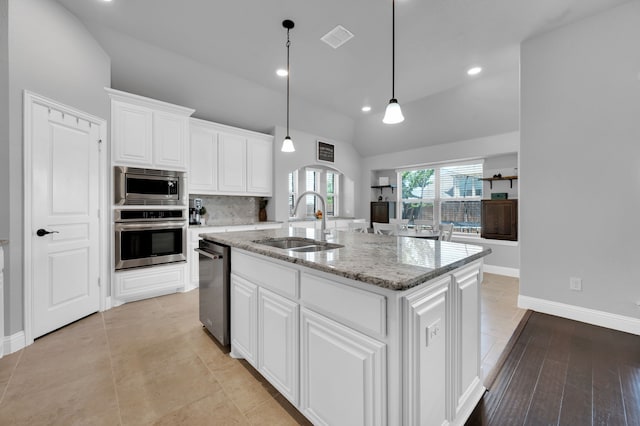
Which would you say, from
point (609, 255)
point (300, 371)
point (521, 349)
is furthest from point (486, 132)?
point (300, 371)

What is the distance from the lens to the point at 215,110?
4.25 m

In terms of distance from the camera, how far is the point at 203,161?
4129 millimetres

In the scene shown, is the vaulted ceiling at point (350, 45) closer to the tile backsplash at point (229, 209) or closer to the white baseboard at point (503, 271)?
the tile backsplash at point (229, 209)

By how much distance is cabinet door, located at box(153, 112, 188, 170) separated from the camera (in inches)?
136

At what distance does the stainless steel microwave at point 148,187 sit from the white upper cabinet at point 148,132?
4.0 inches

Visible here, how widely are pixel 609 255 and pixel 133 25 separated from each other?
5320 mm

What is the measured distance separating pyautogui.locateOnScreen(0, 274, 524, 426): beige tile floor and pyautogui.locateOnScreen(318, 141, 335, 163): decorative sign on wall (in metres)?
4.10

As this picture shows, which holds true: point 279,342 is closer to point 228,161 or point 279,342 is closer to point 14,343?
point 14,343

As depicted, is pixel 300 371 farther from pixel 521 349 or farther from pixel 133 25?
pixel 133 25

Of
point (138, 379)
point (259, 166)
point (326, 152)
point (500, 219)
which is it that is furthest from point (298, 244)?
point (500, 219)

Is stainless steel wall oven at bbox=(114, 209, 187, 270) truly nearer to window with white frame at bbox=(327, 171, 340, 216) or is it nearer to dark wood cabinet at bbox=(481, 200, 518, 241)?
window with white frame at bbox=(327, 171, 340, 216)

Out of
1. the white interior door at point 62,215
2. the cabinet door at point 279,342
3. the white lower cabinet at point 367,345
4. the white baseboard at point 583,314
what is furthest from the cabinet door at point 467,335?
the white interior door at point 62,215

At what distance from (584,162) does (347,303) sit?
3172mm

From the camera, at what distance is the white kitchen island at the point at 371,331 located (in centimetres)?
104
